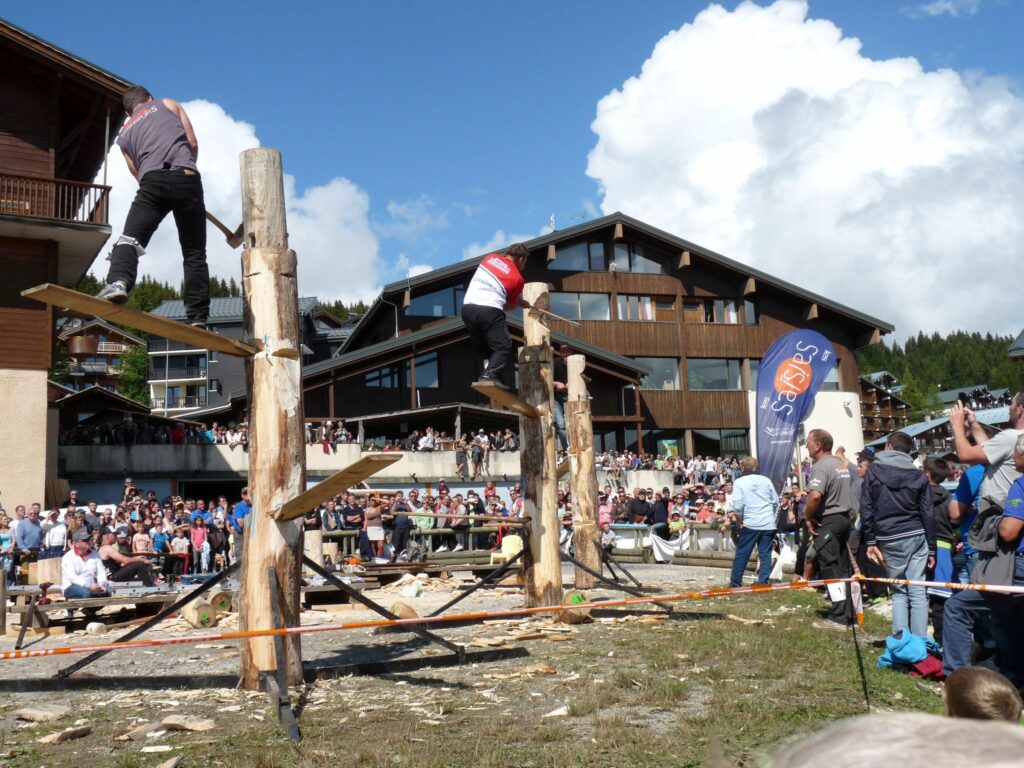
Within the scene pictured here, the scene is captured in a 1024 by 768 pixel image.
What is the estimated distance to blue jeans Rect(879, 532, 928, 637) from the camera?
7.64 meters

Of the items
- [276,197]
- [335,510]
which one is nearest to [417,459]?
[335,510]

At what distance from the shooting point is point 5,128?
2344cm

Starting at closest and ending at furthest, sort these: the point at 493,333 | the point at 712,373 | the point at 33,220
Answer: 1. the point at 493,333
2. the point at 33,220
3. the point at 712,373

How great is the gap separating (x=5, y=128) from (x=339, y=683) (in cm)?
2197

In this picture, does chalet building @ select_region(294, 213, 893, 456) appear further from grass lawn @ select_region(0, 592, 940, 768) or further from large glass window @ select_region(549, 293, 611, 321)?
→ grass lawn @ select_region(0, 592, 940, 768)

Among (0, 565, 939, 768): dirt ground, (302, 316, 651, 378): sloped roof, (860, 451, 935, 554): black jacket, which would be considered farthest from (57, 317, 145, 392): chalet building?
(860, 451, 935, 554): black jacket

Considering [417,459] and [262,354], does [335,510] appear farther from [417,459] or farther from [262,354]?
[262,354]

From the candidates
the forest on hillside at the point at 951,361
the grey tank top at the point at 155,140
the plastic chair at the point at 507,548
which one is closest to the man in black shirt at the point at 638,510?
the plastic chair at the point at 507,548

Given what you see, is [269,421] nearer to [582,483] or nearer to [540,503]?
[540,503]

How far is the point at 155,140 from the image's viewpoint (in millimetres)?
6590

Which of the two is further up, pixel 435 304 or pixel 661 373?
pixel 435 304

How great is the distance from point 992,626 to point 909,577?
189 cm

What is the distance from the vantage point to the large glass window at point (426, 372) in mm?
37500

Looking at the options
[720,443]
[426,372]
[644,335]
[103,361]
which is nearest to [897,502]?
[426,372]
